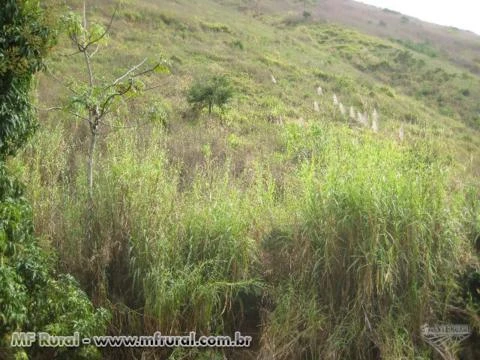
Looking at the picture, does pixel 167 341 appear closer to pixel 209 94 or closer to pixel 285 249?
pixel 285 249

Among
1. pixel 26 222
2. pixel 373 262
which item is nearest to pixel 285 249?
pixel 373 262

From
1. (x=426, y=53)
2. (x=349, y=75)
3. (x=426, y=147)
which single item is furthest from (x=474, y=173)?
(x=426, y=53)

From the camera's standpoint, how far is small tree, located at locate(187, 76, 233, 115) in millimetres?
12039

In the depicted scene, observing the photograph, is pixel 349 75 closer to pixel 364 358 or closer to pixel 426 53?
pixel 426 53

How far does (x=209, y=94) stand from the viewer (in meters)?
12.0

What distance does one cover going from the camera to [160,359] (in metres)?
4.03

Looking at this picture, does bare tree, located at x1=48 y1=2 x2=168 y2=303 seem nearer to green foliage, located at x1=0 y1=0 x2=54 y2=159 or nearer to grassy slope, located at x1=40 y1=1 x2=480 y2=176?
green foliage, located at x1=0 y1=0 x2=54 y2=159

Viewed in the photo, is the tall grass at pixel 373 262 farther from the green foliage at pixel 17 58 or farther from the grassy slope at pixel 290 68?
the grassy slope at pixel 290 68

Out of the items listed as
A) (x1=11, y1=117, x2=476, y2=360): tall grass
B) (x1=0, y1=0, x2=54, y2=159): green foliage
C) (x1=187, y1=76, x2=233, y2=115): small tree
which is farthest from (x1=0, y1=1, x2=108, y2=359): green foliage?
(x1=187, y1=76, x2=233, y2=115): small tree

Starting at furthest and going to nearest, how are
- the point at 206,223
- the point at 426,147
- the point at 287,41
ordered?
the point at 287,41, the point at 426,147, the point at 206,223

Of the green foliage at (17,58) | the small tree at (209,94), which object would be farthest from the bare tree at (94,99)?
the small tree at (209,94)

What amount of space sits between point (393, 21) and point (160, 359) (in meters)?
45.9

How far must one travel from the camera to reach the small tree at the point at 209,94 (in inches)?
474

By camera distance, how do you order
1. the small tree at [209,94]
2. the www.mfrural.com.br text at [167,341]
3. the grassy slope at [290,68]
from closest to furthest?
the www.mfrural.com.br text at [167,341]
the small tree at [209,94]
the grassy slope at [290,68]
